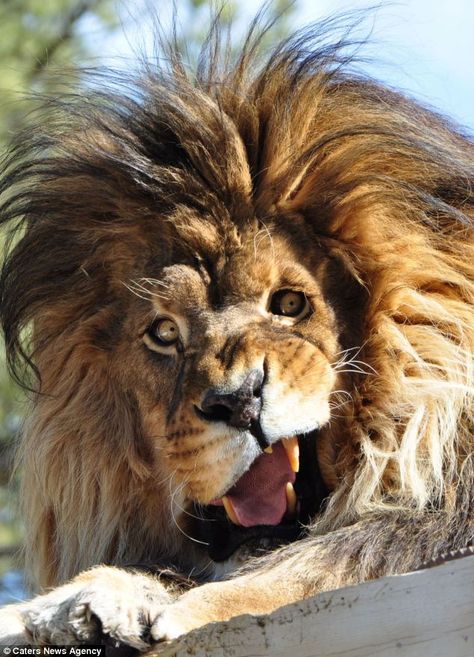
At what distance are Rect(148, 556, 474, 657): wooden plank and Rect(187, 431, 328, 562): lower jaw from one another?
0.76 metres

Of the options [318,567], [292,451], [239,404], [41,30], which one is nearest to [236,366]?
[239,404]

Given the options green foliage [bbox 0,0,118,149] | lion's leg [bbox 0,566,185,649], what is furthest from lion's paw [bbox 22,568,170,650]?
green foliage [bbox 0,0,118,149]

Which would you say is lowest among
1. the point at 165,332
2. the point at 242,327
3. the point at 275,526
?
the point at 275,526

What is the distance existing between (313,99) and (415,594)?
1.72 meters

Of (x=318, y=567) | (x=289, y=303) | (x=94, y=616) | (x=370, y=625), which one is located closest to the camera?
(x=370, y=625)

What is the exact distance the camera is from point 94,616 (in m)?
2.54

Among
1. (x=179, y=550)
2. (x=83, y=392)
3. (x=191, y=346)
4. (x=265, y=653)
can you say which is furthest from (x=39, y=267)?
(x=265, y=653)

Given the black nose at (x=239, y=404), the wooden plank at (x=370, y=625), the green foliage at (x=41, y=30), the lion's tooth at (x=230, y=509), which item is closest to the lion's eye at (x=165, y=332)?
the black nose at (x=239, y=404)

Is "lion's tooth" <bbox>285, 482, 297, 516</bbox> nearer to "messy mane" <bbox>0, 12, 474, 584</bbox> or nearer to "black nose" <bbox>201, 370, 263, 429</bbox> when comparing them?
"messy mane" <bbox>0, 12, 474, 584</bbox>

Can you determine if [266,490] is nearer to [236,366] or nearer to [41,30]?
[236,366]

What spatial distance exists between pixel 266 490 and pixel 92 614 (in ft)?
2.51

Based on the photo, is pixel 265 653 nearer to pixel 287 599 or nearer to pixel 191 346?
pixel 287 599

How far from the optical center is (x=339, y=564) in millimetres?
2828

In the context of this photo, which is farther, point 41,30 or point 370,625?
point 41,30
